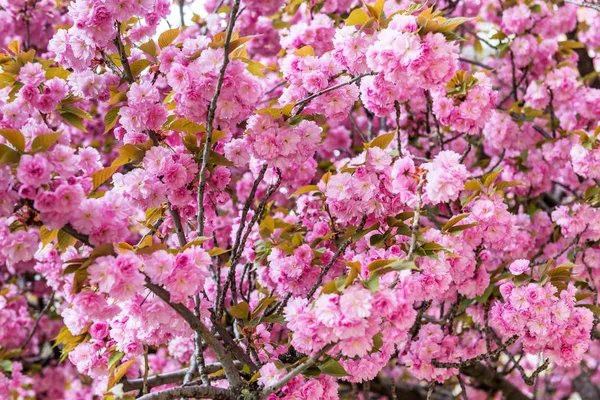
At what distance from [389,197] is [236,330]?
782mm

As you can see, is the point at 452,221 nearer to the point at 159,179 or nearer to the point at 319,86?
the point at 319,86

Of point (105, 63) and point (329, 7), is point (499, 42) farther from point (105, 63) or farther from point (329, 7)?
point (105, 63)

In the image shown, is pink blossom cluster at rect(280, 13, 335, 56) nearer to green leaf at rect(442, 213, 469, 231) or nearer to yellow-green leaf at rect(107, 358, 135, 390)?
green leaf at rect(442, 213, 469, 231)

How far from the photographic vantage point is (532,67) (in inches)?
160

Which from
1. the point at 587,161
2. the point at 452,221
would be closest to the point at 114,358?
the point at 452,221

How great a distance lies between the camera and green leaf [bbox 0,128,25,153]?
60.2 inches

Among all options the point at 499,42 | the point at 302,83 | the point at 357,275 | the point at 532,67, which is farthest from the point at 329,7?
the point at 357,275

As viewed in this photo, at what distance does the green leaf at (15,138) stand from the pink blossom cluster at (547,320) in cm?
169

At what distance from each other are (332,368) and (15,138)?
1065 millimetres

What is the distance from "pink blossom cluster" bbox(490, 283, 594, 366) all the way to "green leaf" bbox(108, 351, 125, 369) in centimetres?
140

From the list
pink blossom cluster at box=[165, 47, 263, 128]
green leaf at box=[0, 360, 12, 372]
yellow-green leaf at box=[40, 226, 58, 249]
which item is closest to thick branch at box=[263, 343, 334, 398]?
yellow-green leaf at box=[40, 226, 58, 249]

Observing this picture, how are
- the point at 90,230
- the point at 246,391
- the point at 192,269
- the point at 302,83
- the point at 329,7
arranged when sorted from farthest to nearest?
the point at 329,7
the point at 302,83
the point at 246,391
the point at 192,269
the point at 90,230

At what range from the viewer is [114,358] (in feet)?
7.27

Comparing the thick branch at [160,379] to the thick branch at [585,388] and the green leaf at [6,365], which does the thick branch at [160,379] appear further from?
the thick branch at [585,388]
